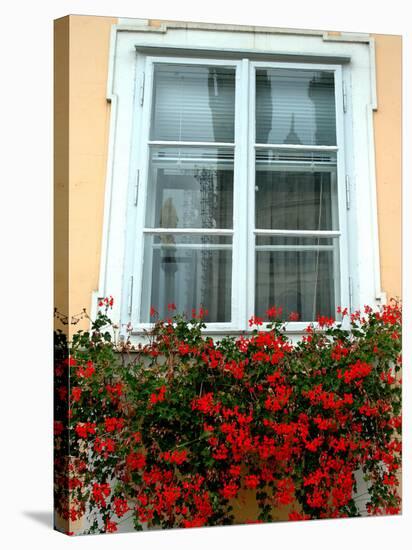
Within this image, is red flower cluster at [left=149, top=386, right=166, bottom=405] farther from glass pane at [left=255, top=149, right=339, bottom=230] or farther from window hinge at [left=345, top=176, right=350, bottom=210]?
window hinge at [left=345, top=176, right=350, bottom=210]

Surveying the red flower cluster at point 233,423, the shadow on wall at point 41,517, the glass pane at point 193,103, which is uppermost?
the glass pane at point 193,103

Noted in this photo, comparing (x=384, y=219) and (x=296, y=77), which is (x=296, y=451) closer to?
(x=384, y=219)

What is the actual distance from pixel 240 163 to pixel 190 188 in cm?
26

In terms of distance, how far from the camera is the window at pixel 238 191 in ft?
11.6

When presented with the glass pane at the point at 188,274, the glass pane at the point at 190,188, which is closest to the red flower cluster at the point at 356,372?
the glass pane at the point at 188,274

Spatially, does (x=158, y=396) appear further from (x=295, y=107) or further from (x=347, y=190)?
(x=295, y=107)

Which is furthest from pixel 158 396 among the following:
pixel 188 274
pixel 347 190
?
pixel 347 190

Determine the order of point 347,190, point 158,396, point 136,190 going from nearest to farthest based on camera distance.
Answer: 1. point 158,396
2. point 136,190
3. point 347,190

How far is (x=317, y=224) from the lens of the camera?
368 cm

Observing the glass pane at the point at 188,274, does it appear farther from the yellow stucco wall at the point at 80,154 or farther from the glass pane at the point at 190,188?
the yellow stucco wall at the point at 80,154

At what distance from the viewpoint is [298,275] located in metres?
3.64

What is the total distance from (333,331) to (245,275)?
0.49 m

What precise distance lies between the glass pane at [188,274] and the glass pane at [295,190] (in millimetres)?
263

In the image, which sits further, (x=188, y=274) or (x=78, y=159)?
(x=188, y=274)
